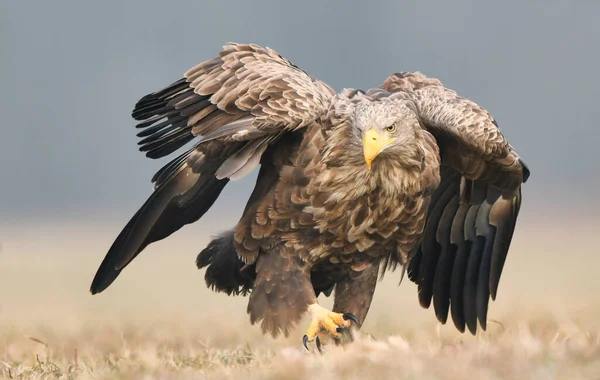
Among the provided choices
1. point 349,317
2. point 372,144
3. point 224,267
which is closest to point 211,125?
point 372,144

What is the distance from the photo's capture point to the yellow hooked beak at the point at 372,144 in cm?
589

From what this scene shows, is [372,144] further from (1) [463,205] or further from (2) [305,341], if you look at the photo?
(1) [463,205]

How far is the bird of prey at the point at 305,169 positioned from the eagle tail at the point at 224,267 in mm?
38

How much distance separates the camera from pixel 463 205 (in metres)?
7.48

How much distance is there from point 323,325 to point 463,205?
65.0 inches

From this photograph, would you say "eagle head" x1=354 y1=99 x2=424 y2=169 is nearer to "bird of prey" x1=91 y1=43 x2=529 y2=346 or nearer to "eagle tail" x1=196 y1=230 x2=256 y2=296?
"bird of prey" x1=91 y1=43 x2=529 y2=346

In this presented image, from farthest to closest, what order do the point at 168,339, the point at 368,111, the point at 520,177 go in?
the point at 168,339 < the point at 520,177 < the point at 368,111

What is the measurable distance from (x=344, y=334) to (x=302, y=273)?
19.1 inches

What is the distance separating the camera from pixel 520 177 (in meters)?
7.05

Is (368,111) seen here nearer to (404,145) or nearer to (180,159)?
(404,145)

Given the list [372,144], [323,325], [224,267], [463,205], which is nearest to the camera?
[372,144]

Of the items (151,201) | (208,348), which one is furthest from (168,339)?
(151,201)

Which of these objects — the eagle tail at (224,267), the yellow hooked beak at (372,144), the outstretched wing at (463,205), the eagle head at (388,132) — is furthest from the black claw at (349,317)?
the yellow hooked beak at (372,144)

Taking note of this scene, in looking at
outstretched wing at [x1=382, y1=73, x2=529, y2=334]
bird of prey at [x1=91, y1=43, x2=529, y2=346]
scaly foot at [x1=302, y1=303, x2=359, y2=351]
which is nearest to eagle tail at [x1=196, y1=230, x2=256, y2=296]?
bird of prey at [x1=91, y1=43, x2=529, y2=346]
